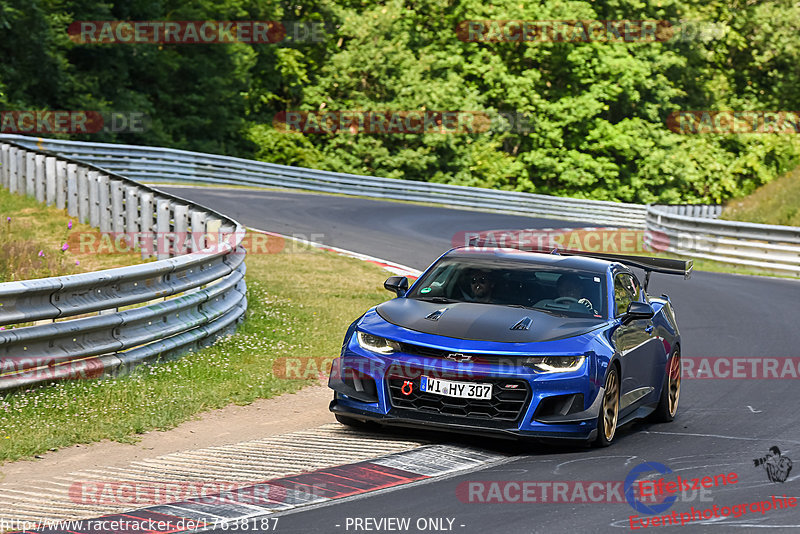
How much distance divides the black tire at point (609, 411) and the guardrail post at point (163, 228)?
33.0 ft

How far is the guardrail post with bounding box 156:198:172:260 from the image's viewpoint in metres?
17.2

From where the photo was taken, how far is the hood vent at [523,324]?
8.27 metres

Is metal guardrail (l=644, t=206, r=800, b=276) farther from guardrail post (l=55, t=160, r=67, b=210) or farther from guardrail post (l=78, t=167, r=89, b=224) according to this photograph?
guardrail post (l=55, t=160, r=67, b=210)

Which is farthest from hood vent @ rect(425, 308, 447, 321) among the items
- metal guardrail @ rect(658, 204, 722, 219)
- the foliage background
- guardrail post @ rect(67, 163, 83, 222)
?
the foliage background

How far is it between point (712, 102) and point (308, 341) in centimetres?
5177

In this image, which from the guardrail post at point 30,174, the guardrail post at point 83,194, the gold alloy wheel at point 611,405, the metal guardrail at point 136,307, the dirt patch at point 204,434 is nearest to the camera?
the dirt patch at point 204,434

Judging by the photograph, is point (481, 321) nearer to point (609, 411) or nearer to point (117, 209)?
point (609, 411)

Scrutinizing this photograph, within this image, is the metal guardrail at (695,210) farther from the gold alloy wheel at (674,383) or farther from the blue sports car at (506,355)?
the blue sports car at (506,355)

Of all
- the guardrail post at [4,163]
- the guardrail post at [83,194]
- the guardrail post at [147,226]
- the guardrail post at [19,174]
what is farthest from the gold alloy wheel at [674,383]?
the guardrail post at [4,163]

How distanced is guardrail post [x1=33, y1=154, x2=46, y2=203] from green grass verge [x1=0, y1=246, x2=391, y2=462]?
667 centimetres

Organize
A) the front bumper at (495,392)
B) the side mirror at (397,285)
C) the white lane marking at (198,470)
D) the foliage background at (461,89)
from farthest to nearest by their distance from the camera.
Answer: the foliage background at (461,89)
the side mirror at (397,285)
the front bumper at (495,392)
the white lane marking at (198,470)

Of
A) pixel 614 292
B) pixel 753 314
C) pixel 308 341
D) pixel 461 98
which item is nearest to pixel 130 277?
pixel 308 341

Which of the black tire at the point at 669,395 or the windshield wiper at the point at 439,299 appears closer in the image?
the windshield wiper at the point at 439,299

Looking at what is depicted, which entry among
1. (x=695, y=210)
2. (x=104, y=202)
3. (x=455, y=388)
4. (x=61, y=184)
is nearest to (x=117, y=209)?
(x=104, y=202)
